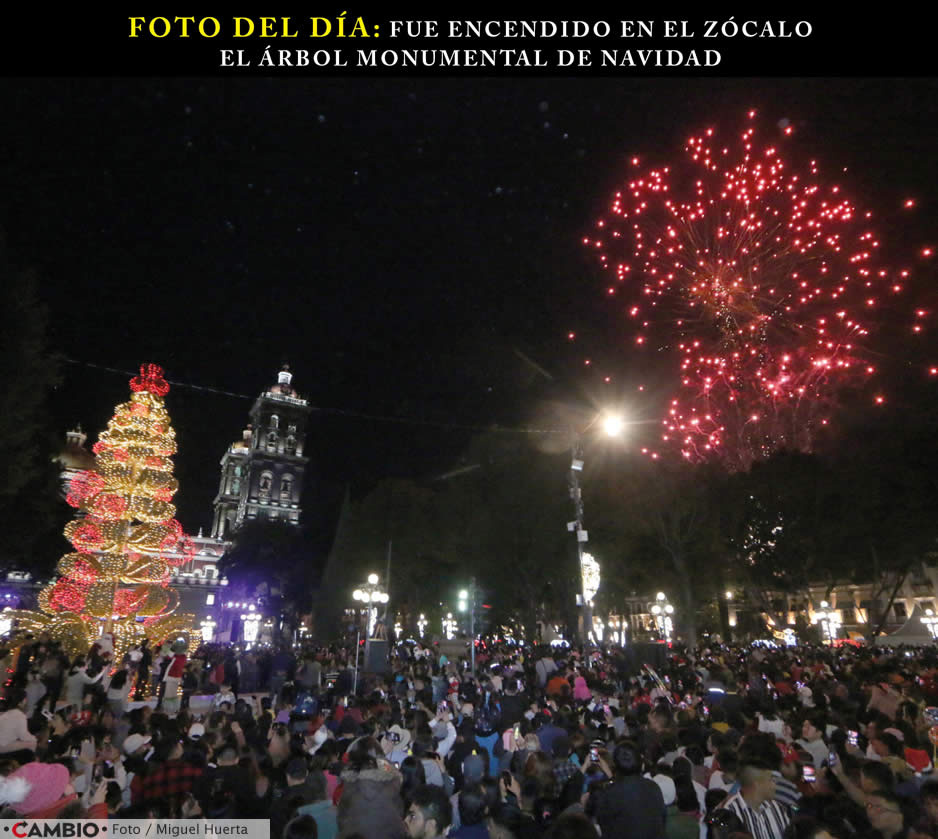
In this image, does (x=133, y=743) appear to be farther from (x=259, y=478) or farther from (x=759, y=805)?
(x=259, y=478)

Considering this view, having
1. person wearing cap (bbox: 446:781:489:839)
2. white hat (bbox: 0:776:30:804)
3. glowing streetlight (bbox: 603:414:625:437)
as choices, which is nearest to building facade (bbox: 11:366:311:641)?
glowing streetlight (bbox: 603:414:625:437)

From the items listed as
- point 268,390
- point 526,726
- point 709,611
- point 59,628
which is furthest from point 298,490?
point 526,726

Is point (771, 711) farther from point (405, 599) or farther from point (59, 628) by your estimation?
point (405, 599)

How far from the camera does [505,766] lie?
8.16 meters

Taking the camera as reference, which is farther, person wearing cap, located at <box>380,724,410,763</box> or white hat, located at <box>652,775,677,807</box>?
person wearing cap, located at <box>380,724,410,763</box>

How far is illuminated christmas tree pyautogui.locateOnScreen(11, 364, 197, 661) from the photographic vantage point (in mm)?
20828

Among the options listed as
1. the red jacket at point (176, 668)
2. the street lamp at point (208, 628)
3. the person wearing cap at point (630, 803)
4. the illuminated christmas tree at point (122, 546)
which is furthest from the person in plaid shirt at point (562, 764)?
the street lamp at point (208, 628)

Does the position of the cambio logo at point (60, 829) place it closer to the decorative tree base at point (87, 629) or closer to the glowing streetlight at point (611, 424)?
the glowing streetlight at point (611, 424)

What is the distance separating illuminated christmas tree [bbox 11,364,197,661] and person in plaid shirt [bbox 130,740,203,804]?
17617mm

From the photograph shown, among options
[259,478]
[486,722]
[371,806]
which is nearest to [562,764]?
[371,806]

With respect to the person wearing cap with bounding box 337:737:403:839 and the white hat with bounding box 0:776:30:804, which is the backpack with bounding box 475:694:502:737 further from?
the white hat with bounding box 0:776:30:804

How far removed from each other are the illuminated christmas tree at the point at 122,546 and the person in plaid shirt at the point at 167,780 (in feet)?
57.8

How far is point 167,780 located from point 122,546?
18.2 metres

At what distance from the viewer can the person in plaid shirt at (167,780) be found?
5.87 m
